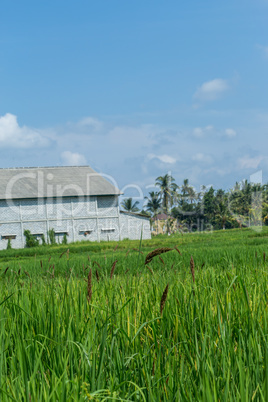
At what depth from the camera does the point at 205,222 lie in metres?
85.6

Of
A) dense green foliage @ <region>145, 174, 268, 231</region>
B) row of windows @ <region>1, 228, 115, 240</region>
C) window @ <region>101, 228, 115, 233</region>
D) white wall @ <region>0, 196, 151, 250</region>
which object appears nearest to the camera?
row of windows @ <region>1, 228, 115, 240</region>

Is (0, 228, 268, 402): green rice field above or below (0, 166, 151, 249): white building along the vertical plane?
below

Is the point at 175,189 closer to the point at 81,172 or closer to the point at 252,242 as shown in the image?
the point at 81,172

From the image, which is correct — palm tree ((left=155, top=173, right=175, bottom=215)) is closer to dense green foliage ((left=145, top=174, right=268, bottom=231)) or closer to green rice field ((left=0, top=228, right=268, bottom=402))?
dense green foliage ((left=145, top=174, right=268, bottom=231))

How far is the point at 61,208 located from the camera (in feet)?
134

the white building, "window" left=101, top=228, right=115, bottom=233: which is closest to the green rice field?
the white building

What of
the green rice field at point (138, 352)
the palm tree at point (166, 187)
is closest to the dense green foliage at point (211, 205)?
the palm tree at point (166, 187)

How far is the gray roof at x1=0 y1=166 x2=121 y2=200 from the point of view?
134 ft

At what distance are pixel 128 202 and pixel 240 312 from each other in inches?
3282

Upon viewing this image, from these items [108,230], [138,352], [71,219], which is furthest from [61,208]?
[138,352]

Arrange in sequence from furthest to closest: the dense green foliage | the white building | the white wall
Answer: the dense green foliage < the white building < the white wall

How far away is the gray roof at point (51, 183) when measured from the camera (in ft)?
134

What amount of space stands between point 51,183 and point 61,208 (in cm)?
313

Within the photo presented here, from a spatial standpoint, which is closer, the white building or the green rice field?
the green rice field
